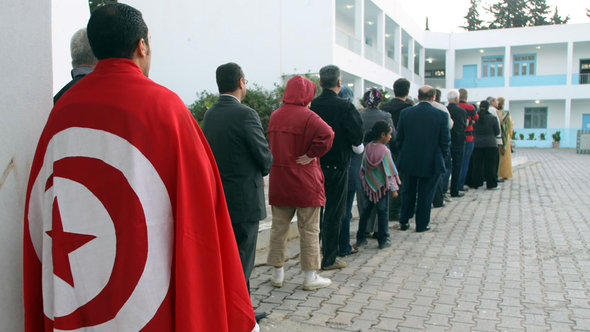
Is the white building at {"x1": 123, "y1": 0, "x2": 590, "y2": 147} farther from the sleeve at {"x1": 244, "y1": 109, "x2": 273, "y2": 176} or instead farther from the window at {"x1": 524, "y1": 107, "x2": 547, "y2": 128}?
the sleeve at {"x1": 244, "y1": 109, "x2": 273, "y2": 176}

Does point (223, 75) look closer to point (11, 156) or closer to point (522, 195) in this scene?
point (11, 156)

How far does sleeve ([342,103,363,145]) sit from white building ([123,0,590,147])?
50.5 ft

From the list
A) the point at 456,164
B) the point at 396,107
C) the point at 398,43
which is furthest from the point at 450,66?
the point at 396,107

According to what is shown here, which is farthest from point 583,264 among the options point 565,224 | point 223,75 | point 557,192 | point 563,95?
point 563,95

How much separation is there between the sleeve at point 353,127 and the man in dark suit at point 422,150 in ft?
6.77

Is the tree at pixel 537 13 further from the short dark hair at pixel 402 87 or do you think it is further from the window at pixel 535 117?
the short dark hair at pixel 402 87

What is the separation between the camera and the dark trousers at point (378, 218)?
232 inches

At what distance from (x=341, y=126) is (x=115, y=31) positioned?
10.8 ft

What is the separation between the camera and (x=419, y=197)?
269 inches

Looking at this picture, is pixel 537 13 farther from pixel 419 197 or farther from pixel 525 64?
pixel 419 197

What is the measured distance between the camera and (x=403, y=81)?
6906 mm

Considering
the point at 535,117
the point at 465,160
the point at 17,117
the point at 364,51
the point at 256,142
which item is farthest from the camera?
the point at 535,117

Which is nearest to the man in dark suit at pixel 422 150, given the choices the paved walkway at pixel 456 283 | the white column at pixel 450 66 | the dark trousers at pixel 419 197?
the dark trousers at pixel 419 197

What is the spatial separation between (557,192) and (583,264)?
5.90 meters
